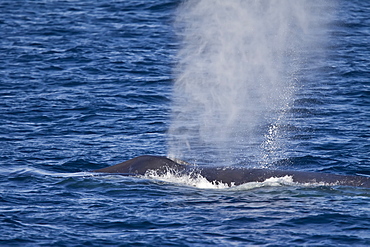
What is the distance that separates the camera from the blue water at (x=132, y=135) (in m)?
11.4

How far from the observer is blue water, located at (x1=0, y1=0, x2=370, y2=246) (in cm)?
1137

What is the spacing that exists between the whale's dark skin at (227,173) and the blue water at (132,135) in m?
0.35

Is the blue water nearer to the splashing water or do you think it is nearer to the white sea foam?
the white sea foam

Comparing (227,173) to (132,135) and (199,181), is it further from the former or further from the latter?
(132,135)

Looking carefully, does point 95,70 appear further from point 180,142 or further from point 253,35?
point 180,142

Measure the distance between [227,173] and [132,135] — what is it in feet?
21.4

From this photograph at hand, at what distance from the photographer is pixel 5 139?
1941 cm

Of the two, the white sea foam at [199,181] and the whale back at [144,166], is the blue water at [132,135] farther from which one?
the whale back at [144,166]

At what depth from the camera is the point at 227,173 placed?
14031mm

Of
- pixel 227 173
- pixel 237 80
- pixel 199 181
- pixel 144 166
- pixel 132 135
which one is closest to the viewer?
pixel 199 181

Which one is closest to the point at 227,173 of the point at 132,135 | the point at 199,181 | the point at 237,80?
the point at 199,181

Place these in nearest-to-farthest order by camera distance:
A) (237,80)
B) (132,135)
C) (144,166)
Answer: (144,166) < (132,135) < (237,80)

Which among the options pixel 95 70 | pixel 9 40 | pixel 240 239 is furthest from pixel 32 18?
pixel 240 239

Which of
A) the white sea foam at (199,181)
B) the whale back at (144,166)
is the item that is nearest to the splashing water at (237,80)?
the whale back at (144,166)
